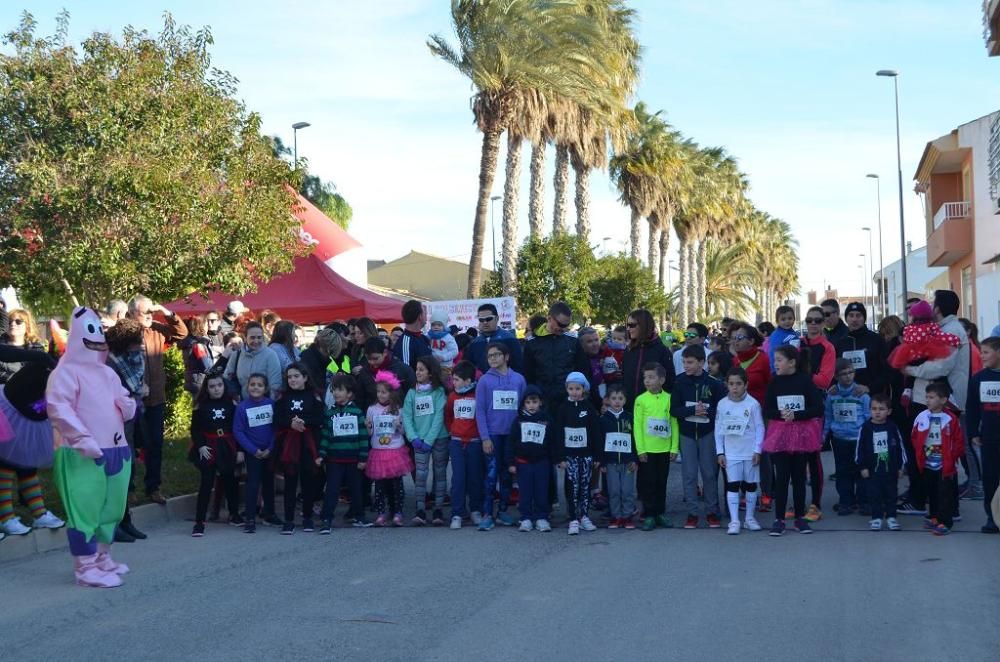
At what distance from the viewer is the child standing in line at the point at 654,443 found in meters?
10.3

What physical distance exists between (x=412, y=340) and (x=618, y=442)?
9.46 ft

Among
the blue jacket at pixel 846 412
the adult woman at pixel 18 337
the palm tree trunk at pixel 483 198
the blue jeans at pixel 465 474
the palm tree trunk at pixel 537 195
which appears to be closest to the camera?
the adult woman at pixel 18 337

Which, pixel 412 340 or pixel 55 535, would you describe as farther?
pixel 412 340

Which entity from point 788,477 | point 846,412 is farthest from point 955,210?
point 788,477

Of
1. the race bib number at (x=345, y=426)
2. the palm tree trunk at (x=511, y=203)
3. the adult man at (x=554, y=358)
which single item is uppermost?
the palm tree trunk at (x=511, y=203)

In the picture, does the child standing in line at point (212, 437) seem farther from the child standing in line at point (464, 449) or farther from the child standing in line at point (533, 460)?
the child standing in line at point (533, 460)

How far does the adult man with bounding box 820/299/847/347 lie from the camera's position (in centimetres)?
1208

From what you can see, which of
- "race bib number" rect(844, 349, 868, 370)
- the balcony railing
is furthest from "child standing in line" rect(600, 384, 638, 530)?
the balcony railing

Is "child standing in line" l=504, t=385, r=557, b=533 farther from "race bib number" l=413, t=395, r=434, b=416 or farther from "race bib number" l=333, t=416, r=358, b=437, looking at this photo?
"race bib number" l=333, t=416, r=358, b=437

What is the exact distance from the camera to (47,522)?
384 inches

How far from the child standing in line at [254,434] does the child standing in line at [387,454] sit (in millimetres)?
940

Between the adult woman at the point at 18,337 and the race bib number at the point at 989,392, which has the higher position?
the adult woman at the point at 18,337

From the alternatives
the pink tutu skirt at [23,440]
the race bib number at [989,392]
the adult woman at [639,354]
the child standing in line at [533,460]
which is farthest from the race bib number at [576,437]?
the pink tutu skirt at [23,440]

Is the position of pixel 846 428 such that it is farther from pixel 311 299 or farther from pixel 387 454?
pixel 311 299
